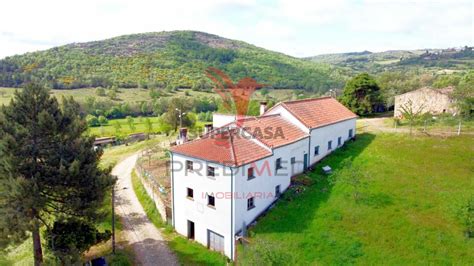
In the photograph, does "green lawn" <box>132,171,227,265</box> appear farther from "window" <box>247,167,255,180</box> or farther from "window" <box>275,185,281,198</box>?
"window" <box>275,185,281,198</box>

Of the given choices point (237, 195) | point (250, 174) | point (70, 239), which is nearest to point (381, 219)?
point (250, 174)

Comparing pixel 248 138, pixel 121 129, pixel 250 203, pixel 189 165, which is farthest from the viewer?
pixel 121 129

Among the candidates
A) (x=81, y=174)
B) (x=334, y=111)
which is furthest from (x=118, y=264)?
(x=334, y=111)

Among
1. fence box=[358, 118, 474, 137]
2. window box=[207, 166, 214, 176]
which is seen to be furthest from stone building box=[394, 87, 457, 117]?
window box=[207, 166, 214, 176]

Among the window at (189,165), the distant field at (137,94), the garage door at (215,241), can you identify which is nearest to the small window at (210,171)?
the window at (189,165)

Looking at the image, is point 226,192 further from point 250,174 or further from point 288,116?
point 288,116

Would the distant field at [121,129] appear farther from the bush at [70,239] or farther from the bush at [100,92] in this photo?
the bush at [70,239]
